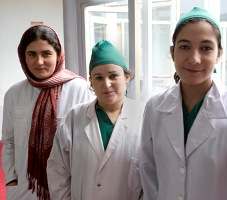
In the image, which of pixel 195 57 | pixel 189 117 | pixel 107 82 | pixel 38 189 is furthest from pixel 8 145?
pixel 195 57

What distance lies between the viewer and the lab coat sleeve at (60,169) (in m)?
1.32

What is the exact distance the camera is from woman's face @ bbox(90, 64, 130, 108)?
124 centimetres

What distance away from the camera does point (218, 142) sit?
38.3 inches

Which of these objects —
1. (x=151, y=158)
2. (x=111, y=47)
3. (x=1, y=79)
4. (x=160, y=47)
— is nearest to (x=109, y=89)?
(x=111, y=47)

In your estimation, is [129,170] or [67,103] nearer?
[129,170]

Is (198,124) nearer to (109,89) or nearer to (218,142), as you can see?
(218,142)

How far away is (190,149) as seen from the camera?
1015mm

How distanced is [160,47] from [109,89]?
144 cm

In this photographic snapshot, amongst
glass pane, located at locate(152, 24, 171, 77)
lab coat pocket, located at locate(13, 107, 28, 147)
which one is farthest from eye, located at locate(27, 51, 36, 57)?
glass pane, located at locate(152, 24, 171, 77)

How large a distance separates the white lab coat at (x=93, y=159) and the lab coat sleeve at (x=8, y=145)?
0.42 meters

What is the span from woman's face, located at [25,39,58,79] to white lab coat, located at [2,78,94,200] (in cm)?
12

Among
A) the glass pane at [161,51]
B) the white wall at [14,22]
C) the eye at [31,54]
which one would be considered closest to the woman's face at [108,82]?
the eye at [31,54]

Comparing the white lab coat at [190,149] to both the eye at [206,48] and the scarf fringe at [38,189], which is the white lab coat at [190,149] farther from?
the scarf fringe at [38,189]

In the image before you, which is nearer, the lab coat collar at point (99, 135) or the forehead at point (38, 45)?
the lab coat collar at point (99, 135)
